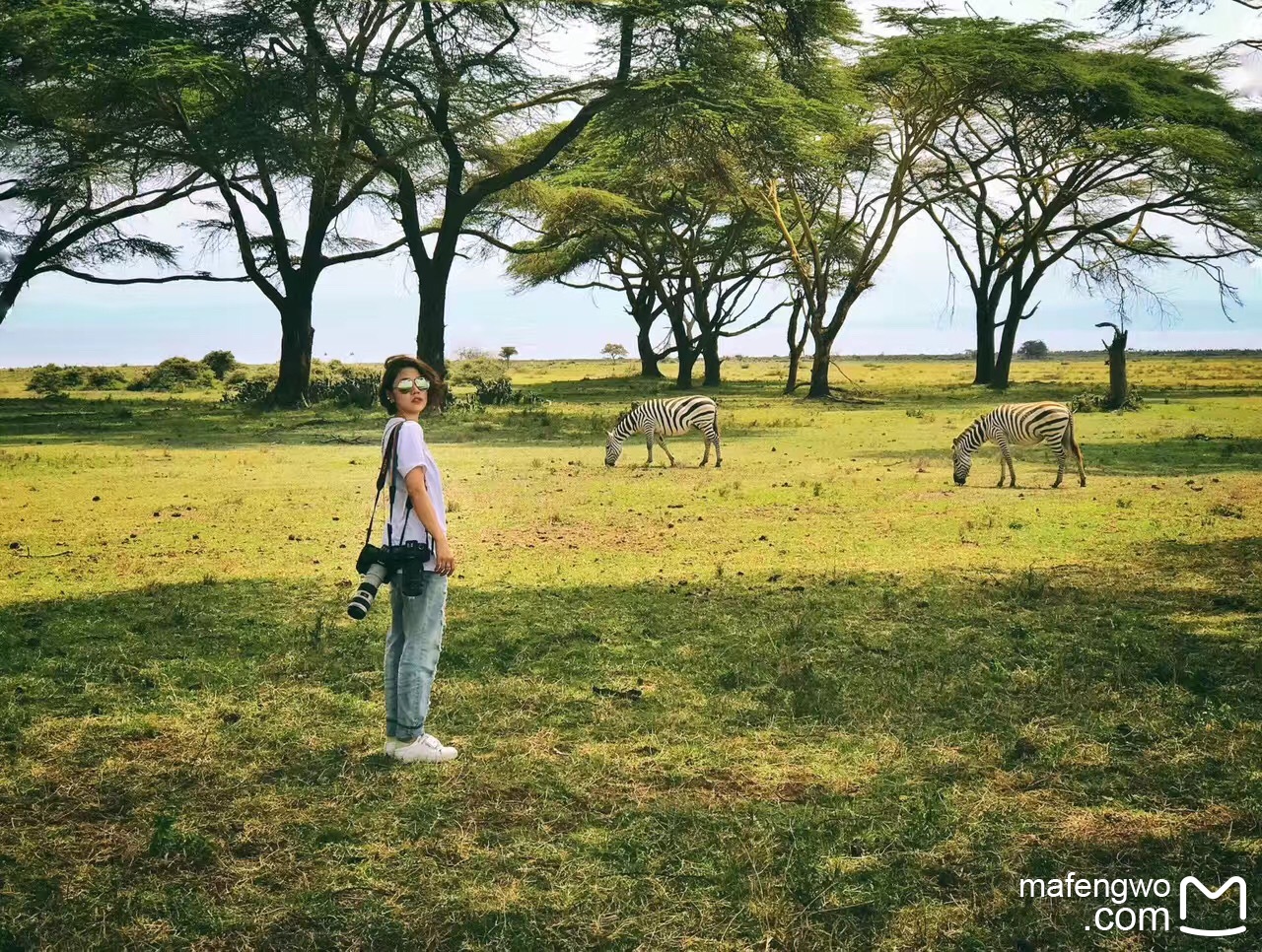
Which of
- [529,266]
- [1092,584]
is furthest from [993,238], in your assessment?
[1092,584]

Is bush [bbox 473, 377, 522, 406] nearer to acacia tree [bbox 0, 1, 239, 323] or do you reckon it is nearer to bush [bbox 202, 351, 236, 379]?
acacia tree [bbox 0, 1, 239, 323]

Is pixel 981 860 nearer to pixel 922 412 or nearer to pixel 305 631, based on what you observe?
pixel 305 631

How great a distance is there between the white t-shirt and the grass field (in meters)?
1.12

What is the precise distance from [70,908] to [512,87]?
23.4m

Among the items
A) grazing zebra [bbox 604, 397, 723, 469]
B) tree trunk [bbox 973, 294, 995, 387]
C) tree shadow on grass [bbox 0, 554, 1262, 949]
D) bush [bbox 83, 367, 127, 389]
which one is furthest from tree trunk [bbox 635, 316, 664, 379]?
tree shadow on grass [bbox 0, 554, 1262, 949]

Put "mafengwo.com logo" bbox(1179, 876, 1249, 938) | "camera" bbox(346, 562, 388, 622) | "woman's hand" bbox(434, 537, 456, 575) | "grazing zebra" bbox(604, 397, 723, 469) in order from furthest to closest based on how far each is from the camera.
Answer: "grazing zebra" bbox(604, 397, 723, 469), "woman's hand" bbox(434, 537, 456, 575), "camera" bbox(346, 562, 388, 622), "mafengwo.com logo" bbox(1179, 876, 1249, 938)

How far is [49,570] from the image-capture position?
10047mm

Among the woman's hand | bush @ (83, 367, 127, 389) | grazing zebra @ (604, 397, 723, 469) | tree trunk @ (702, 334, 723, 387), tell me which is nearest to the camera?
the woman's hand

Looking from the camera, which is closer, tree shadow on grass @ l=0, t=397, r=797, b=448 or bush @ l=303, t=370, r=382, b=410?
tree shadow on grass @ l=0, t=397, r=797, b=448

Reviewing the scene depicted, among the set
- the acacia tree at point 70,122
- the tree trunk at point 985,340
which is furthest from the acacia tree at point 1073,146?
the acacia tree at point 70,122

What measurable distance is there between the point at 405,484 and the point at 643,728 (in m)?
1.92

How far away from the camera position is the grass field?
406 centimetres

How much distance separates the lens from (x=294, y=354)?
30094 mm

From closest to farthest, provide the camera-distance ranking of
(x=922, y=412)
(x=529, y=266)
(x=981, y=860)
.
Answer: (x=981, y=860), (x=922, y=412), (x=529, y=266)
